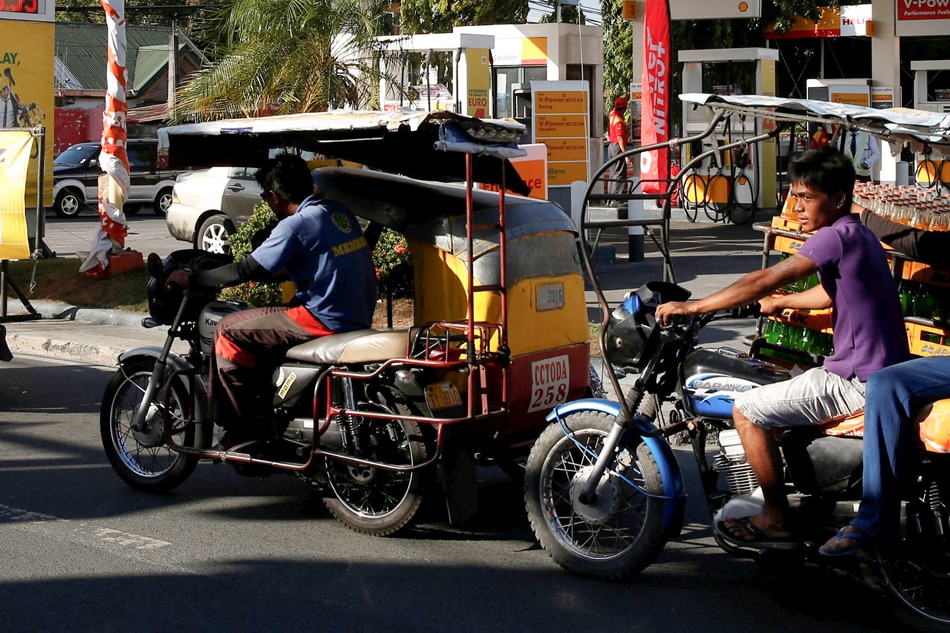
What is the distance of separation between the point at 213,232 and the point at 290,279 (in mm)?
10808

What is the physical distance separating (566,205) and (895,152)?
788 cm

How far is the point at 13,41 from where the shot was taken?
16.3 meters

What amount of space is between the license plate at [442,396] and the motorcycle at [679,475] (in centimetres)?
51

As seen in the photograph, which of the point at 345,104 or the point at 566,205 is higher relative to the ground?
the point at 345,104

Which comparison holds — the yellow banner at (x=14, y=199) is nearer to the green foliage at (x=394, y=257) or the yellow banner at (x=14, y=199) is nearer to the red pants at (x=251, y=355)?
the green foliage at (x=394, y=257)

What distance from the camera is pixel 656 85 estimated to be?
44.6 feet

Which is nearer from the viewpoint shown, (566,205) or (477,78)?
(566,205)

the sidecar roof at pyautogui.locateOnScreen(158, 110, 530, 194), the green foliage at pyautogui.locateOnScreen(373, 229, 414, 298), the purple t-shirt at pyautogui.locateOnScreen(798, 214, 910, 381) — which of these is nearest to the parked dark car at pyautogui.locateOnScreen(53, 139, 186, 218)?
the green foliage at pyautogui.locateOnScreen(373, 229, 414, 298)

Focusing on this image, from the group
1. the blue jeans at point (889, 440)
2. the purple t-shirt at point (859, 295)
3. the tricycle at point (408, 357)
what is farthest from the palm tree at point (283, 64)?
the blue jeans at point (889, 440)

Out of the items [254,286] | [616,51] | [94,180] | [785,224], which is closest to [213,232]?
[254,286]

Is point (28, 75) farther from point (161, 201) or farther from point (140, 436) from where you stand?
point (140, 436)

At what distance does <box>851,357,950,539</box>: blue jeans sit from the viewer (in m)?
4.27

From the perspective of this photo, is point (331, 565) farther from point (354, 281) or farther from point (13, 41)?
point (13, 41)

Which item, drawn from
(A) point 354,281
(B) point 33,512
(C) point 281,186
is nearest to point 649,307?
(A) point 354,281
